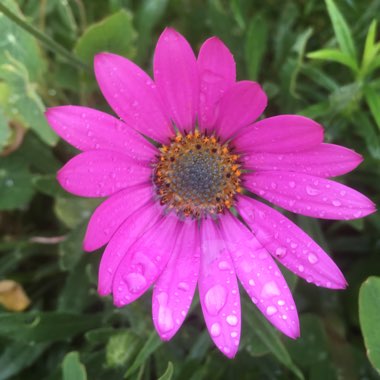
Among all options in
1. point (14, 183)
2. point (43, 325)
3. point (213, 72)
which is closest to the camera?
point (213, 72)

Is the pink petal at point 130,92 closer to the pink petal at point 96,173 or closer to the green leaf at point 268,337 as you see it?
the pink petal at point 96,173

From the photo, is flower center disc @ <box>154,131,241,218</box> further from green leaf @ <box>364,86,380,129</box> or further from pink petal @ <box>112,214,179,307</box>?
green leaf @ <box>364,86,380,129</box>

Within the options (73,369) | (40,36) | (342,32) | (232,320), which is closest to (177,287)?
(232,320)

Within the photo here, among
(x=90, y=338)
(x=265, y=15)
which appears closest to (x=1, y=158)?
(x=90, y=338)

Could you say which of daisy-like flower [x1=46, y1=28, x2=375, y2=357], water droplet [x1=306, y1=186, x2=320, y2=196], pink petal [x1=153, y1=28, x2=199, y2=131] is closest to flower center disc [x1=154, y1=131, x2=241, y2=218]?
daisy-like flower [x1=46, y1=28, x2=375, y2=357]

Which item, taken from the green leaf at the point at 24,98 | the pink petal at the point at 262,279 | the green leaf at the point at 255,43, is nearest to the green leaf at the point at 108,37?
the green leaf at the point at 24,98

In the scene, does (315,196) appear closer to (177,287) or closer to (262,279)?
(262,279)
